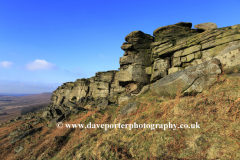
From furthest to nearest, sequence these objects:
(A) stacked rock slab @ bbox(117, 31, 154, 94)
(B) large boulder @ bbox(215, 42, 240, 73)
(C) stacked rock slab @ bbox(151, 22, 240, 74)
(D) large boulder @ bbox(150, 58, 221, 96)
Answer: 1. (A) stacked rock slab @ bbox(117, 31, 154, 94)
2. (C) stacked rock slab @ bbox(151, 22, 240, 74)
3. (B) large boulder @ bbox(215, 42, 240, 73)
4. (D) large boulder @ bbox(150, 58, 221, 96)

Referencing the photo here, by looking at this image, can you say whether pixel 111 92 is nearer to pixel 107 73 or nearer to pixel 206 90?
pixel 107 73

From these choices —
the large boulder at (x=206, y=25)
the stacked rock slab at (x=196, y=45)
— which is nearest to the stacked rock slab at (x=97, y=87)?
the stacked rock slab at (x=196, y=45)

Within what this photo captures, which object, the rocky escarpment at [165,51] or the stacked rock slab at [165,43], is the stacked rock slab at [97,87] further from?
the stacked rock slab at [165,43]

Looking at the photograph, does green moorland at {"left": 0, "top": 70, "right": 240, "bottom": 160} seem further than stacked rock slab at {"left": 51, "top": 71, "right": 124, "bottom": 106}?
No

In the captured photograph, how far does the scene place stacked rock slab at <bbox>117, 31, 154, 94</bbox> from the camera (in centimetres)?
1608

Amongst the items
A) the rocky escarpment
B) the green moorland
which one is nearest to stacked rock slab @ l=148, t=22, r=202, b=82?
the rocky escarpment

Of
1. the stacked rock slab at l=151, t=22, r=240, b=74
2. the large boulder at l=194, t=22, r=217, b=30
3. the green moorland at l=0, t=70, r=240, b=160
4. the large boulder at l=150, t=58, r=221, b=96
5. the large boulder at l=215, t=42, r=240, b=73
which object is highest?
the large boulder at l=194, t=22, r=217, b=30

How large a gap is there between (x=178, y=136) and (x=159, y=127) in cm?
93

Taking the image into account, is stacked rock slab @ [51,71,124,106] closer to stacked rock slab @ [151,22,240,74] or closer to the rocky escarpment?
the rocky escarpment

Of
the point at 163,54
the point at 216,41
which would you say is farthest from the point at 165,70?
the point at 216,41

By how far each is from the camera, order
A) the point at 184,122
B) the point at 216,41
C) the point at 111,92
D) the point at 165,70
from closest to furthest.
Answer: the point at 184,122, the point at 216,41, the point at 165,70, the point at 111,92

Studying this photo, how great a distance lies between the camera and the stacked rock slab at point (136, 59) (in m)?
16.1

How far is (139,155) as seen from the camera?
4.14 metres

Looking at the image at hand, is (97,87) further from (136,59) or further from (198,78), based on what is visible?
(198,78)
